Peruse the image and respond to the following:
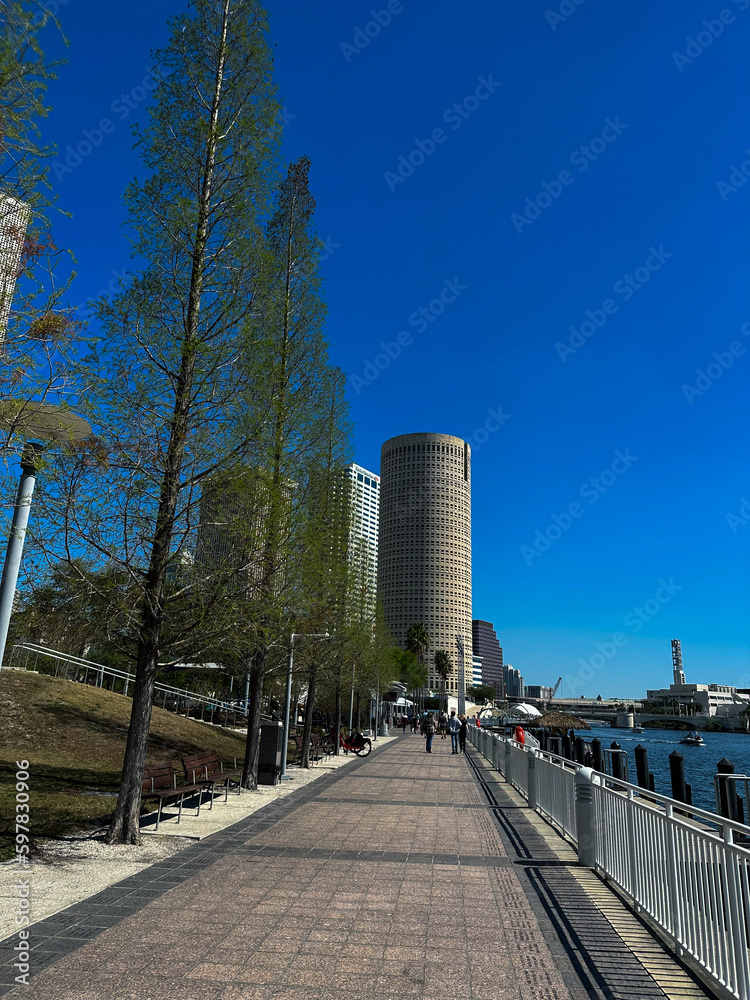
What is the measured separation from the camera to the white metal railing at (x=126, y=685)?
25.7 metres

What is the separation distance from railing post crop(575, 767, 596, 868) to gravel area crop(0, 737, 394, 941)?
512cm

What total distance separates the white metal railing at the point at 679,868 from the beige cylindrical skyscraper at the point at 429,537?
546 feet

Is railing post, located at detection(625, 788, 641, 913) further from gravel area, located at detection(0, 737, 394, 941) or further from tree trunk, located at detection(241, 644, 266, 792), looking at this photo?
tree trunk, located at detection(241, 644, 266, 792)

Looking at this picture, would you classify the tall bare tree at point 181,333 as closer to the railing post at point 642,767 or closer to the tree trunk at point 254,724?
the tree trunk at point 254,724

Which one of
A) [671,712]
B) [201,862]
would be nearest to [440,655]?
[671,712]

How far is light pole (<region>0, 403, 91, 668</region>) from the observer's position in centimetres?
486

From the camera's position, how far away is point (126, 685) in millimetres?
29859

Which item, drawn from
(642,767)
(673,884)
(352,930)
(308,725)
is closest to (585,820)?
(673,884)

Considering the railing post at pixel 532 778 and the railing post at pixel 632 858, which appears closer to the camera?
the railing post at pixel 632 858

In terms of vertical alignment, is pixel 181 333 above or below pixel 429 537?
below

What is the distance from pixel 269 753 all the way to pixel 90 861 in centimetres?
844

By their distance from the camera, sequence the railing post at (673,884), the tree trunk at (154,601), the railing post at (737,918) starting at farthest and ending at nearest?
the tree trunk at (154,601), the railing post at (673,884), the railing post at (737,918)

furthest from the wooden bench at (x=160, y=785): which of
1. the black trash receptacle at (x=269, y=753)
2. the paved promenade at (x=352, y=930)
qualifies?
the black trash receptacle at (x=269, y=753)

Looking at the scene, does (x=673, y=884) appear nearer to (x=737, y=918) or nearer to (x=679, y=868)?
(x=679, y=868)
